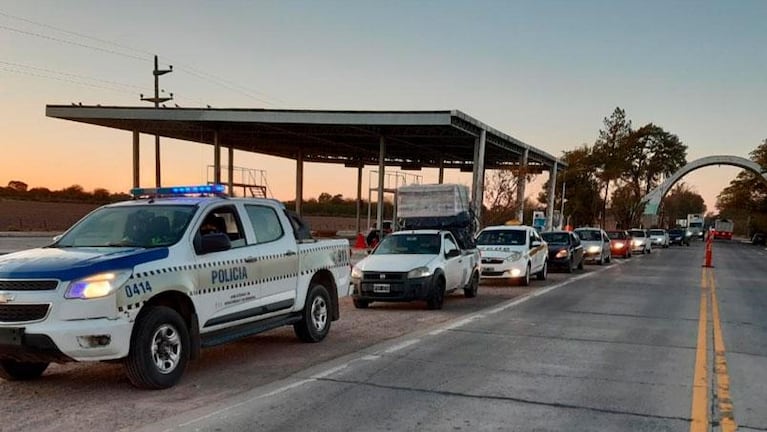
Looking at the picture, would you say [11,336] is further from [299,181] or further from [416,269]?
[299,181]

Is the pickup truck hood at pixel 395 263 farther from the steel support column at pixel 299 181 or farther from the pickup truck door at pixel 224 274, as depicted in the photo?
the steel support column at pixel 299 181

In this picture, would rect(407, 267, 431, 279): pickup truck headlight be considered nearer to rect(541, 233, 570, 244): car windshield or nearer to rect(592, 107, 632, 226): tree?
rect(541, 233, 570, 244): car windshield

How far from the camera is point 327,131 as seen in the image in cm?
4266

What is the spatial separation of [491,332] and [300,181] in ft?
150

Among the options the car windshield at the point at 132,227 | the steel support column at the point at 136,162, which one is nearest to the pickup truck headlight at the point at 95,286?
the car windshield at the point at 132,227

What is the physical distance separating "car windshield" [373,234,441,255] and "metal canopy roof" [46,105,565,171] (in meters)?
20.6

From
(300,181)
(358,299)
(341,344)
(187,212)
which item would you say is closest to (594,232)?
(358,299)

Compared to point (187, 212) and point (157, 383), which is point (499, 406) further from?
point (187, 212)

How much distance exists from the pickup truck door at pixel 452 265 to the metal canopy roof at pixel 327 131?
67.3 ft

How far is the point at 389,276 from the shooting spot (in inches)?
507

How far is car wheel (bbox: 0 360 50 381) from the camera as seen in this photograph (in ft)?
22.5

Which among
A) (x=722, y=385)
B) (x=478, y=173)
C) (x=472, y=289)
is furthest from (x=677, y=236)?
(x=722, y=385)

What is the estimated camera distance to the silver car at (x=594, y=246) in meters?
29.3

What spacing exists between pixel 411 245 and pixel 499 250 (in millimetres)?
4856
